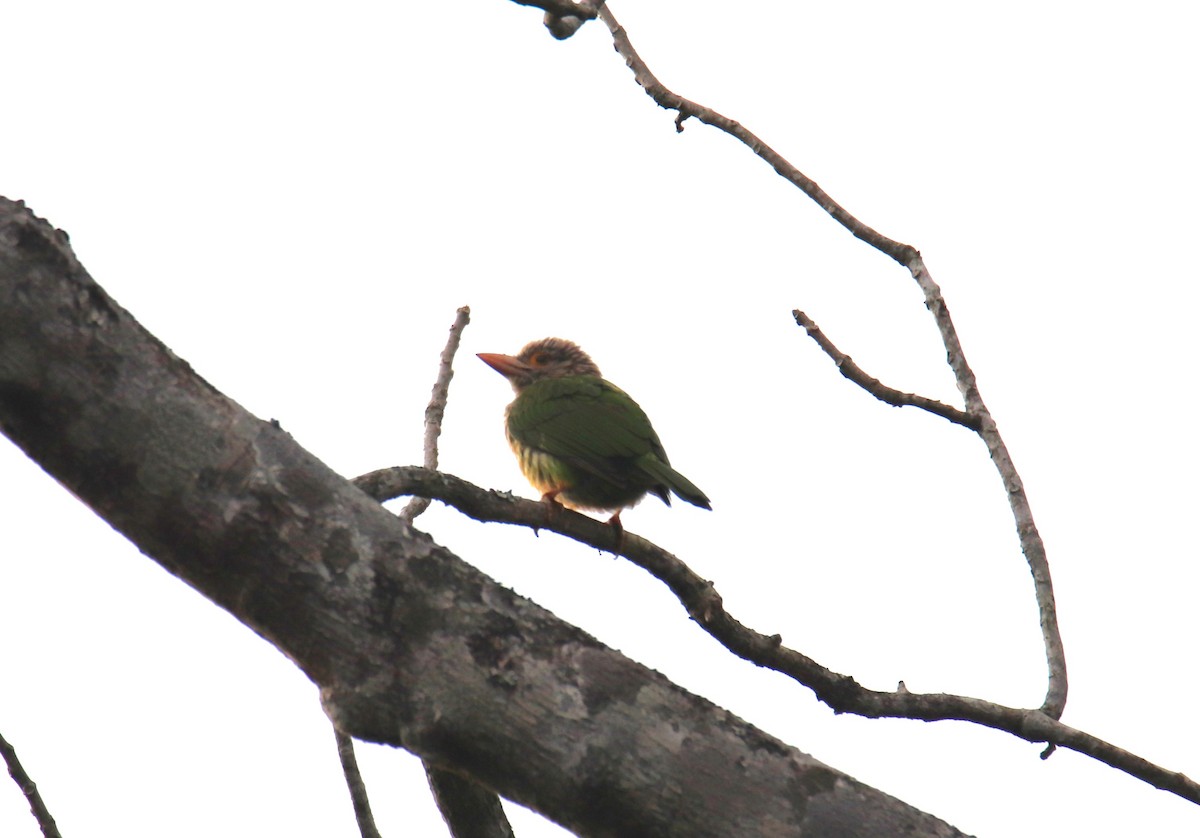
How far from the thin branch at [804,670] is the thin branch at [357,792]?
0.46 m

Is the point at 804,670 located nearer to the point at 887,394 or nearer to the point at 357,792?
the point at 887,394

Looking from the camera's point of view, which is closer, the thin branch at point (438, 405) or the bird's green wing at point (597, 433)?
the thin branch at point (438, 405)

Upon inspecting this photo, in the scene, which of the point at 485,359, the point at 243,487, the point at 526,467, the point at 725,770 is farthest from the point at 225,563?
the point at 485,359

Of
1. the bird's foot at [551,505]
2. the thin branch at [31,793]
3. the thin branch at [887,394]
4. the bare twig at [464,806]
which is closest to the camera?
the thin branch at [31,793]

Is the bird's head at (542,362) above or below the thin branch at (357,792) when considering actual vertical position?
above

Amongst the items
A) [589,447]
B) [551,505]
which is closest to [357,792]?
[551,505]

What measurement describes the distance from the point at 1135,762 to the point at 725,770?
1.17m

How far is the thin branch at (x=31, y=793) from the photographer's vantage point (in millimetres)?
1973

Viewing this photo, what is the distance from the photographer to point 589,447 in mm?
4855

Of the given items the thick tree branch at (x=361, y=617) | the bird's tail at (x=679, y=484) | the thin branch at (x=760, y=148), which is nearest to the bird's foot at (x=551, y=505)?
the bird's tail at (x=679, y=484)

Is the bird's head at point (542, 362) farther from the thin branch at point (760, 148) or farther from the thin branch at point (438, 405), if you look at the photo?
the thin branch at point (760, 148)

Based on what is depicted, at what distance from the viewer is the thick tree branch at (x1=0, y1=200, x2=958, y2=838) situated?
151 cm

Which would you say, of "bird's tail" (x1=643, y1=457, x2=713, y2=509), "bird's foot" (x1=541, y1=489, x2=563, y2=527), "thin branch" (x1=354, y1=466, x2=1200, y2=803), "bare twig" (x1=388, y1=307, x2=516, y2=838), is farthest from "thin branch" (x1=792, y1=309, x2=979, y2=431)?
"bird's tail" (x1=643, y1=457, x2=713, y2=509)

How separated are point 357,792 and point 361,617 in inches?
37.8
